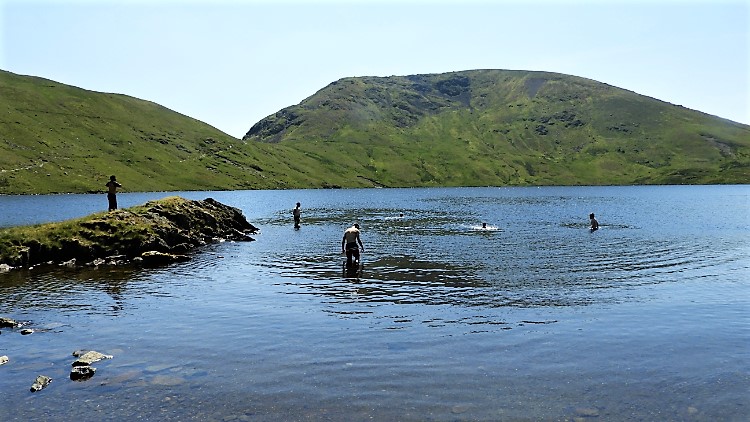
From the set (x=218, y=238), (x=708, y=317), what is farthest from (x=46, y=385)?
(x=218, y=238)

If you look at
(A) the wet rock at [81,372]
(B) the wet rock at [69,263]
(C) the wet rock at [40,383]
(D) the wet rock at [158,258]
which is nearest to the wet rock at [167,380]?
(A) the wet rock at [81,372]

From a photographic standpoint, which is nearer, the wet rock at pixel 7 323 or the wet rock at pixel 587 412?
the wet rock at pixel 587 412

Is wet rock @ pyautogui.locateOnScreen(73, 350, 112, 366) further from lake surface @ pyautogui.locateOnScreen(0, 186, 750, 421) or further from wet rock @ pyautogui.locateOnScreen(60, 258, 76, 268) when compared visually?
wet rock @ pyautogui.locateOnScreen(60, 258, 76, 268)

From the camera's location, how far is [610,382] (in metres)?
16.1

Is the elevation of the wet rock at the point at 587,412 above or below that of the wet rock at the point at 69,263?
below

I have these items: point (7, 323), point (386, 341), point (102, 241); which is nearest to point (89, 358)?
point (7, 323)

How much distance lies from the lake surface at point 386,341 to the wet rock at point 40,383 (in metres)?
0.26

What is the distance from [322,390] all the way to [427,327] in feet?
27.4

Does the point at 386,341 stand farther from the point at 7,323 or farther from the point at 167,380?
the point at 7,323

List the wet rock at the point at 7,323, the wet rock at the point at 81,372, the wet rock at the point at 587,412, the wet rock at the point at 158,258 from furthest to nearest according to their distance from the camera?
the wet rock at the point at 158,258, the wet rock at the point at 7,323, the wet rock at the point at 81,372, the wet rock at the point at 587,412

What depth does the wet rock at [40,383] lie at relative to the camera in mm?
15598

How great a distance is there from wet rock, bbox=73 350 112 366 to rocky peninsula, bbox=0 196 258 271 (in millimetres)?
25760

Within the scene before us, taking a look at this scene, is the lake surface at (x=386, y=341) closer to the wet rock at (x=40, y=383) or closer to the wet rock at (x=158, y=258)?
the wet rock at (x=40, y=383)

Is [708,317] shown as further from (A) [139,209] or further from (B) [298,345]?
(A) [139,209]
